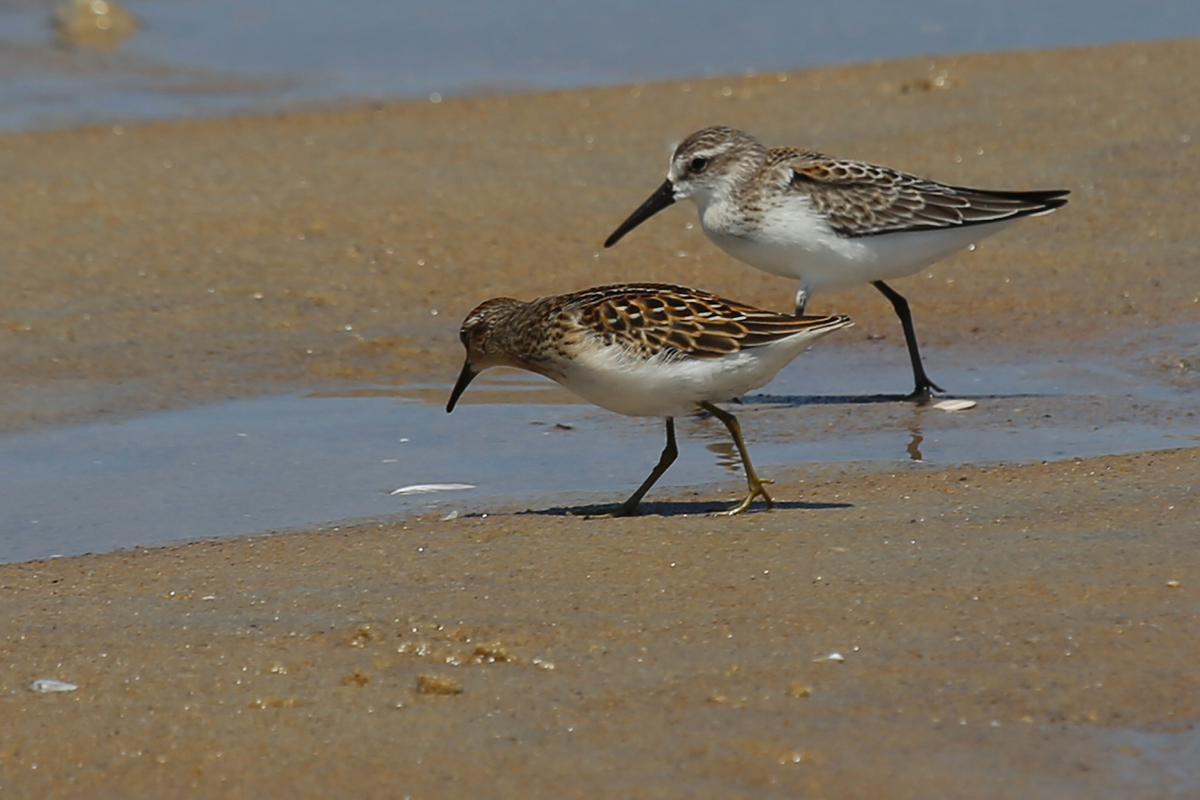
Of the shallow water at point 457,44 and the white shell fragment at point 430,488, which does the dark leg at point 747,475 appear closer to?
the white shell fragment at point 430,488

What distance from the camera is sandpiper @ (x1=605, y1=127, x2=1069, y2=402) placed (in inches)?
339

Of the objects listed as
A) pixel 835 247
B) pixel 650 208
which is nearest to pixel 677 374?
pixel 835 247

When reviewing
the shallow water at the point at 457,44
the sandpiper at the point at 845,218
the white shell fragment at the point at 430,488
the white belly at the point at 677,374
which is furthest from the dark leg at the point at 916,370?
the shallow water at the point at 457,44

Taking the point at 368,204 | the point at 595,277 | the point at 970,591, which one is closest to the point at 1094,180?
the point at 595,277

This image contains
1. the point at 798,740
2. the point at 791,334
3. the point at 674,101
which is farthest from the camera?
the point at 674,101

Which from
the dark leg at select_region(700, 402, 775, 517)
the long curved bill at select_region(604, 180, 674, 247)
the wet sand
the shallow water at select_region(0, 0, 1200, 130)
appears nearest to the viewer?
the wet sand

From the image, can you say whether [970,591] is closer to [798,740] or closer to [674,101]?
[798,740]

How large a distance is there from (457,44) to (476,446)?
370 inches

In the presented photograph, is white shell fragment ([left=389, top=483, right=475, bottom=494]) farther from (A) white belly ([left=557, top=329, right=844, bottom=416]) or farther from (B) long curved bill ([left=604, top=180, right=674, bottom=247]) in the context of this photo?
(B) long curved bill ([left=604, top=180, right=674, bottom=247])

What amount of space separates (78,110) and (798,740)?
36.6 ft

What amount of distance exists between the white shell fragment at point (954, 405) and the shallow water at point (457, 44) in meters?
7.23

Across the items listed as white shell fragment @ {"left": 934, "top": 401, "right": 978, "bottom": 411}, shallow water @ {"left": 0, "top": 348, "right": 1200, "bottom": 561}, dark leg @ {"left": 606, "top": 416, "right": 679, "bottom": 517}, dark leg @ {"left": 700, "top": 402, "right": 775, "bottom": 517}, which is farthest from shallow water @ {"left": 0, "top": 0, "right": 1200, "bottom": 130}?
dark leg @ {"left": 700, "top": 402, "right": 775, "bottom": 517}

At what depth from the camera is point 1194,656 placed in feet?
15.5

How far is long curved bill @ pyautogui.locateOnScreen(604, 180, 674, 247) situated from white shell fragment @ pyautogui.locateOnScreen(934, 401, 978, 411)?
1938 mm
